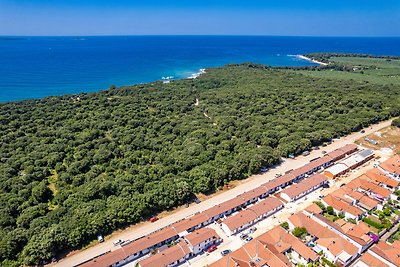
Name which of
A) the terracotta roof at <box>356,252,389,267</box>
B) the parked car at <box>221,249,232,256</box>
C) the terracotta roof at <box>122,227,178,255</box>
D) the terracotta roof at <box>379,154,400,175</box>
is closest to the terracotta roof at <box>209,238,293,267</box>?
the parked car at <box>221,249,232,256</box>

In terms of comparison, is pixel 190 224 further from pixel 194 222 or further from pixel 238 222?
pixel 238 222

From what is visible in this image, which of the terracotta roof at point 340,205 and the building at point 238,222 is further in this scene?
the terracotta roof at point 340,205

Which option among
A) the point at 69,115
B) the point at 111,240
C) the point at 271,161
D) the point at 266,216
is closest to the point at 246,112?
the point at 271,161

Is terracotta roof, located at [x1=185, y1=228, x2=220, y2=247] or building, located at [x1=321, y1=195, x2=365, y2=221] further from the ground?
terracotta roof, located at [x1=185, y1=228, x2=220, y2=247]

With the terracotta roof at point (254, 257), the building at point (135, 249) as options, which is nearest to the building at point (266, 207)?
the terracotta roof at point (254, 257)

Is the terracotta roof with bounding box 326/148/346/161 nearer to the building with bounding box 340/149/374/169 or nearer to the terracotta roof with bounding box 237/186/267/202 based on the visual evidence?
the building with bounding box 340/149/374/169

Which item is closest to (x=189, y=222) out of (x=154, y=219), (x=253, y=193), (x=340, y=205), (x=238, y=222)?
(x=154, y=219)

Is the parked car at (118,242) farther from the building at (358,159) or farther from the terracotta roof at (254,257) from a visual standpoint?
the building at (358,159)
